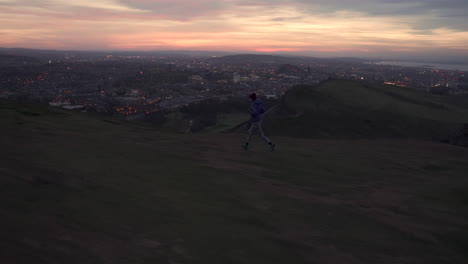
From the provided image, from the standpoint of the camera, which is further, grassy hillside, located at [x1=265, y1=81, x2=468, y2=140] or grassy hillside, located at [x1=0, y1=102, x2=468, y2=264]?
grassy hillside, located at [x1=265, y1=81, x2=468, y2=140]

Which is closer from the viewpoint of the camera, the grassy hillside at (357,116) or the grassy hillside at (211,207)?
the grassy hillside at (211,207)

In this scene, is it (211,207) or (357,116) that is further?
(357,116)

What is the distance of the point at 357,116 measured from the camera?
29516 mm

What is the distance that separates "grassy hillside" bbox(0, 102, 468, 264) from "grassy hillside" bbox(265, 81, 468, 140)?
15.9 m

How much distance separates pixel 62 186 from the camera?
19.7ft

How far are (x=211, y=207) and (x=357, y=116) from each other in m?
26.4

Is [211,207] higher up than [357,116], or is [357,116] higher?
[211,207]

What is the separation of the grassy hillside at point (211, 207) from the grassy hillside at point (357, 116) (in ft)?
52.1

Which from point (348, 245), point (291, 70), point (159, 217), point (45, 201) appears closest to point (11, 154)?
point (45, 201)

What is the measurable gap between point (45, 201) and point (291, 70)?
15854 cm

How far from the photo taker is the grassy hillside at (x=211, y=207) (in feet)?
13.9

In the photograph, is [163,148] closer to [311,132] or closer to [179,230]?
[179,230]

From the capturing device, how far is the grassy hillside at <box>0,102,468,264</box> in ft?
13.9

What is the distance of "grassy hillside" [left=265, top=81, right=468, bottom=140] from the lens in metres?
26.3
